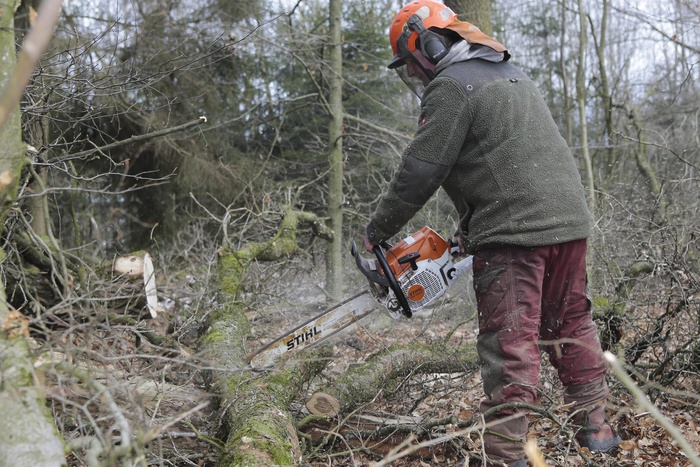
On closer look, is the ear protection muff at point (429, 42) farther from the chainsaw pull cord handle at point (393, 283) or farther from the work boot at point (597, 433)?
the work boot at point (597, 433)

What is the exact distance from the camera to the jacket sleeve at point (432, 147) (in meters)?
2.90

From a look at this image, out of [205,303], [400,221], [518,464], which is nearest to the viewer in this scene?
[518,464]

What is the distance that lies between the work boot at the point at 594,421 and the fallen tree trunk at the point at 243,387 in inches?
53.1

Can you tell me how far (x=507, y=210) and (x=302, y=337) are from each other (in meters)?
1.33

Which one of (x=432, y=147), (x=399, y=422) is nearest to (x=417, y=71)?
(x=432, y=147)

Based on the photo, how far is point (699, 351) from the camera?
352 cm

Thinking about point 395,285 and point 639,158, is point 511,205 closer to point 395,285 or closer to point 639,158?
point 395,285

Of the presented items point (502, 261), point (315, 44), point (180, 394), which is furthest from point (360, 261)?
point (315, 44)

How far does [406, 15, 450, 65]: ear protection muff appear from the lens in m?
3.12

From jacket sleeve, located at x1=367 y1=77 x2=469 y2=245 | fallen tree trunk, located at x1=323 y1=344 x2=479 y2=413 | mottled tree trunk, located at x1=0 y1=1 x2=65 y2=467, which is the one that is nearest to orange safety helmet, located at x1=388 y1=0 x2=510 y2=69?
jacket sleeve, located at x1=367 y1=77 x2=469 y2=245

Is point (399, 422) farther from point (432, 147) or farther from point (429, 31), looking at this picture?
point (429, 31)

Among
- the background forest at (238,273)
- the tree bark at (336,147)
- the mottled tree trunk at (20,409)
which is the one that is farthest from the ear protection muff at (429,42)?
the tree bark at (336,147)

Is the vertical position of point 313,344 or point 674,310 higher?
point 313,344

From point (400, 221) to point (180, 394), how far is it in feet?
5.23
